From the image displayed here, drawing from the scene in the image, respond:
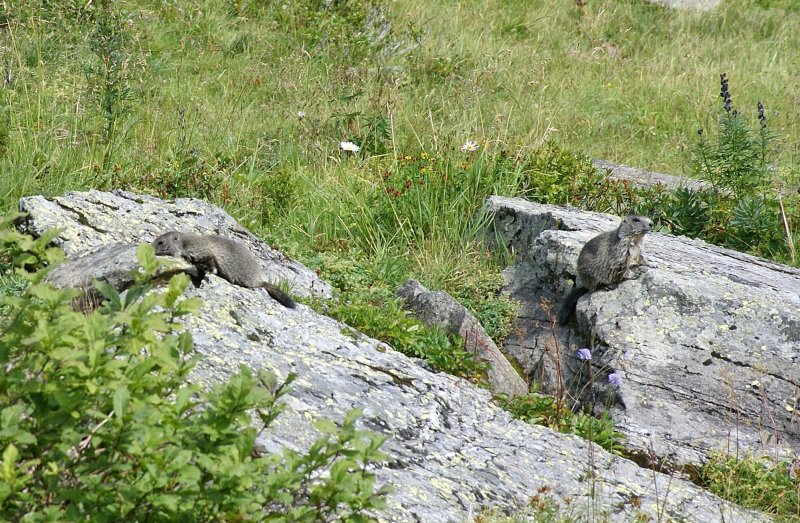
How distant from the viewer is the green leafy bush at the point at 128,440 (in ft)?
8.16

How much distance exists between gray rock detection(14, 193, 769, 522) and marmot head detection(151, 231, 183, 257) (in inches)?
11.9

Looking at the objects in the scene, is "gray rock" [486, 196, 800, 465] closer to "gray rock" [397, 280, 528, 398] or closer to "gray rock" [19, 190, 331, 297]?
"gray rock" [397, 280, 528, 398]

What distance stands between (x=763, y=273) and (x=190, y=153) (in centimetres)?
508

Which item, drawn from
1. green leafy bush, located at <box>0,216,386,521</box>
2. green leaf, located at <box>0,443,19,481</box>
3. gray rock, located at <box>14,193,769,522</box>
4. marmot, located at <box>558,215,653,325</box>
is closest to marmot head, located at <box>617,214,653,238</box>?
marmot, located at <box>558,215,653,325</box>

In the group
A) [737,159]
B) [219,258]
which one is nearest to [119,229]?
[219,258]

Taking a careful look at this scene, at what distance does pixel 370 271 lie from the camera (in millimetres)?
6906

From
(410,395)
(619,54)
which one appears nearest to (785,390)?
(410,395)

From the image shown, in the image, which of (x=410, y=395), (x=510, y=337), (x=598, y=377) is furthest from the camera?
(x=510, y=337)

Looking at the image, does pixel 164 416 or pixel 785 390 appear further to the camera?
pixel 785 390

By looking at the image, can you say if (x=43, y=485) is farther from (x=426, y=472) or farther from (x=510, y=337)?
(x=510, y=337)

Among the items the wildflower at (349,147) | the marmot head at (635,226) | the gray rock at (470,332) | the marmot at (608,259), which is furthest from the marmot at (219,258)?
the wildflower at (349,147)

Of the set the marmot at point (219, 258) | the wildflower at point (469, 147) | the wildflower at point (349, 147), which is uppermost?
A: the marmot at point (219, 258)

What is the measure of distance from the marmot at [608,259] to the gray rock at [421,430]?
1.50 metres

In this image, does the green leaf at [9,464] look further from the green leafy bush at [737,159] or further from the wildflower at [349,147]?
the green leafy bush at [737,159]
